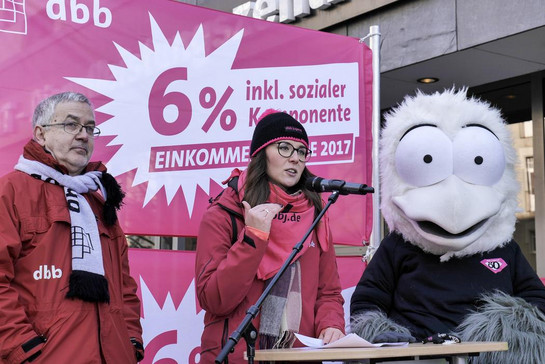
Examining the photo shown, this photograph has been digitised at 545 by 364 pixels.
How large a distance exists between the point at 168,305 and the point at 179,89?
4.14 ft

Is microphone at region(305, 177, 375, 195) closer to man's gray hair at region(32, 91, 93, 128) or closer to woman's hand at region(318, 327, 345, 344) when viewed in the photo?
woman's hand at region(318, 327, 345, 344)

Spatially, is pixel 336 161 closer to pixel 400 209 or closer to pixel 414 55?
pixel 400 209

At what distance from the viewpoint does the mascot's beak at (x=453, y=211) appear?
12.6ft

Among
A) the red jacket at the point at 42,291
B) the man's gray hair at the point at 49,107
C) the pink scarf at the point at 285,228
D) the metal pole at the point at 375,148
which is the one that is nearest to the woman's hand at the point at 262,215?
the pink scarf at the point at 285,228

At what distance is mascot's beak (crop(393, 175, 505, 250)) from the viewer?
3838 mm

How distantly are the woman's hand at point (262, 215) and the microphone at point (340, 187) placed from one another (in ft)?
0.62

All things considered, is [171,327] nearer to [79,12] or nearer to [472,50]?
[79,12]

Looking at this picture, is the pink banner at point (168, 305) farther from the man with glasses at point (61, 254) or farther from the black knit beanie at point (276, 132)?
the black knit beanie at point (276, 132)

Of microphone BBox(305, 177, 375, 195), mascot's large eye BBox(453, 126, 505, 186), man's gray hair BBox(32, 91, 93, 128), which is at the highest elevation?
man's gray hair BBox(32, 91, 93, 128)

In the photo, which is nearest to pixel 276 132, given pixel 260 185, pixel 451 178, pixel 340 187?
pixel 260 185

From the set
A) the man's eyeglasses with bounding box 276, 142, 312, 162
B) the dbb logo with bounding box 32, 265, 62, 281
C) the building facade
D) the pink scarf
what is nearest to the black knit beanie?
the man's eyeglasses with bounding box 276, 142, 312, 162

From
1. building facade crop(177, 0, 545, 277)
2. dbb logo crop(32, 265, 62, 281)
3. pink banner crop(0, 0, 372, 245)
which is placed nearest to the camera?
dbb logo crop(32, 265, 62, 281)

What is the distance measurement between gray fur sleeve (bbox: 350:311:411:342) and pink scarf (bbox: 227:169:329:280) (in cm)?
45

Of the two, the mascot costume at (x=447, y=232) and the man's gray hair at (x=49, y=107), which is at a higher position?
the man's gray hair at (x=49, y=107)
